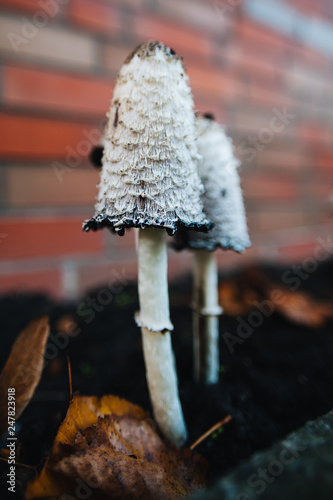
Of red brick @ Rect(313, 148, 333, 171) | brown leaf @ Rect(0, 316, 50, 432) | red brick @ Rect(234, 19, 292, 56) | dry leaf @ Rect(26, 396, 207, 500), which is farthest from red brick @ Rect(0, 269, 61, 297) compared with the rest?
red brick @ Rect(313, 148, 333, 171)

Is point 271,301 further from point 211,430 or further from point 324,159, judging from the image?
point 324,159

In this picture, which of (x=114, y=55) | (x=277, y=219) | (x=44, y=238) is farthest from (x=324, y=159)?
(x=44, y=238)

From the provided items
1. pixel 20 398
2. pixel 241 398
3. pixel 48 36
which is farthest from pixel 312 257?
pixel 20 398

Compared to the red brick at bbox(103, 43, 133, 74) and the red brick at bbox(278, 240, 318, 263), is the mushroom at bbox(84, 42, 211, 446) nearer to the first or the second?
the red brick at bbox(103, 43, 133, 74)

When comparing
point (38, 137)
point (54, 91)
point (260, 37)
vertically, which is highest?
point (260, 37)

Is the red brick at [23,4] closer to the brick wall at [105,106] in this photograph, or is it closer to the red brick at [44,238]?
the brick wall at [105,106]

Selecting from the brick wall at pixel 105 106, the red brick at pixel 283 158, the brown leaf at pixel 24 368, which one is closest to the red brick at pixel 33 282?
the brick wall at pixel 105 106
